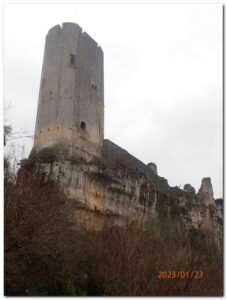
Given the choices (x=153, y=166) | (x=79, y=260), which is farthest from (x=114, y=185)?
(x=153, y=166)

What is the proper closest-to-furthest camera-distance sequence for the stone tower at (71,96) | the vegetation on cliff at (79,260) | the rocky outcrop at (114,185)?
the vegetation on cliff at (79,260), the rocky outcrop at (114,185), the stone tower at (71,96)

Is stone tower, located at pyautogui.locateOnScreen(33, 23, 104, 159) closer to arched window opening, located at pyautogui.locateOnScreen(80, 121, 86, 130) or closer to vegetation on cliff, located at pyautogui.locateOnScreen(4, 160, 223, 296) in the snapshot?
arched window opening, located at pyautogui.locateOnScreen(80, 121, 86, 130)

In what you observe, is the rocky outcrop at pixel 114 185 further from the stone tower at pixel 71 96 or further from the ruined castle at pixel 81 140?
the stone tower at pixel 71 96

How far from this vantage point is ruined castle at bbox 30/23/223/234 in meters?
18.6

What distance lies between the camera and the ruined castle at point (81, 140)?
61.2 ft

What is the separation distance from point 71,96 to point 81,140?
221cm

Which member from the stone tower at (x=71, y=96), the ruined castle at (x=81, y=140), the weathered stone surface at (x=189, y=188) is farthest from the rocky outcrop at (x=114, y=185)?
the weathered stone surface at (x=189, y=188)

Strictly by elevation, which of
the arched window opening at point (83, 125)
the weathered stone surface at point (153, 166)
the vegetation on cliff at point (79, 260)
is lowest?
the vegetation on cliff at point (79, 260)

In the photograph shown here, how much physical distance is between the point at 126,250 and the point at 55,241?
1.77m

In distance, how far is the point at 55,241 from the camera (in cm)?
1007

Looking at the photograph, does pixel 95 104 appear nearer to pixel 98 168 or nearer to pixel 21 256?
pixel 98 168

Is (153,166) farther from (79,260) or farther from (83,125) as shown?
(79,260)

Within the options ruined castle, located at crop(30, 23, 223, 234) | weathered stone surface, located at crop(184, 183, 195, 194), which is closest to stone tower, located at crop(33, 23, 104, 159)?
ruined castle, located at crop(30, 23, 223, 234)

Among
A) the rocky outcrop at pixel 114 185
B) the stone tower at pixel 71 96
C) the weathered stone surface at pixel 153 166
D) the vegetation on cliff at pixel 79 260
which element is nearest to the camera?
the vegetation on cliff at pixel 79 260
